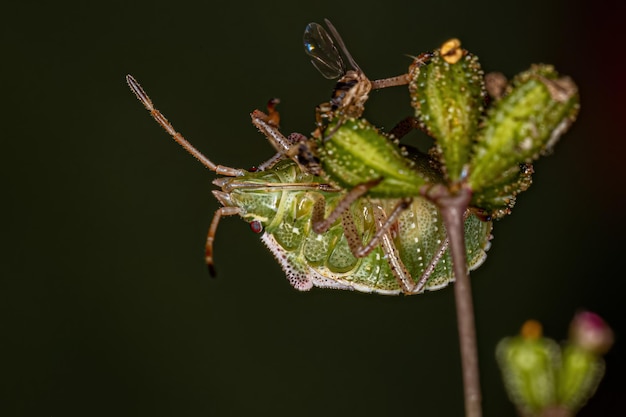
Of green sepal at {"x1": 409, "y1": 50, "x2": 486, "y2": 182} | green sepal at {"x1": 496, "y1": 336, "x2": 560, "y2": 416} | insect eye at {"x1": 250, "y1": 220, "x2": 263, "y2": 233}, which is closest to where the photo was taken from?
green sepal at {"x1": 496, "y1": 336, "x2": 560, "y2": 416}

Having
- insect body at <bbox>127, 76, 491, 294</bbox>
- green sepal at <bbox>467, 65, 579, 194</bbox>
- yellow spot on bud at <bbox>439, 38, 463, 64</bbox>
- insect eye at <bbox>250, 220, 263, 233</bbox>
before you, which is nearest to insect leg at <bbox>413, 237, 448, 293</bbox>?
insect body at <bbox>127, 76, 491, 294</bbox>

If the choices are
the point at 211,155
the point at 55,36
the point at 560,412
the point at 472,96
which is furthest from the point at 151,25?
the point at 560,412

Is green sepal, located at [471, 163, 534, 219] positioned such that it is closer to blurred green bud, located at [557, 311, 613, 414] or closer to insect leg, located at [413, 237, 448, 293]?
blurred green bud, located at [557, 311, 613, 414]

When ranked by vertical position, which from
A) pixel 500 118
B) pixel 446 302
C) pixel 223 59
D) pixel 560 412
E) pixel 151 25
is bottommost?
pixel 446 302

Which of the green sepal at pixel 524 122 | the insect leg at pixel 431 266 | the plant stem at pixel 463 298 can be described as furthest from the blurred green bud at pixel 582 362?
the insect leg at pixel 431 266

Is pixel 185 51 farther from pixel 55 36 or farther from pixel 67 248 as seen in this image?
pixel 67 248

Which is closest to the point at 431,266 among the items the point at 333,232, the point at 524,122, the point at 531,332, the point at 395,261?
the point at 395,261
